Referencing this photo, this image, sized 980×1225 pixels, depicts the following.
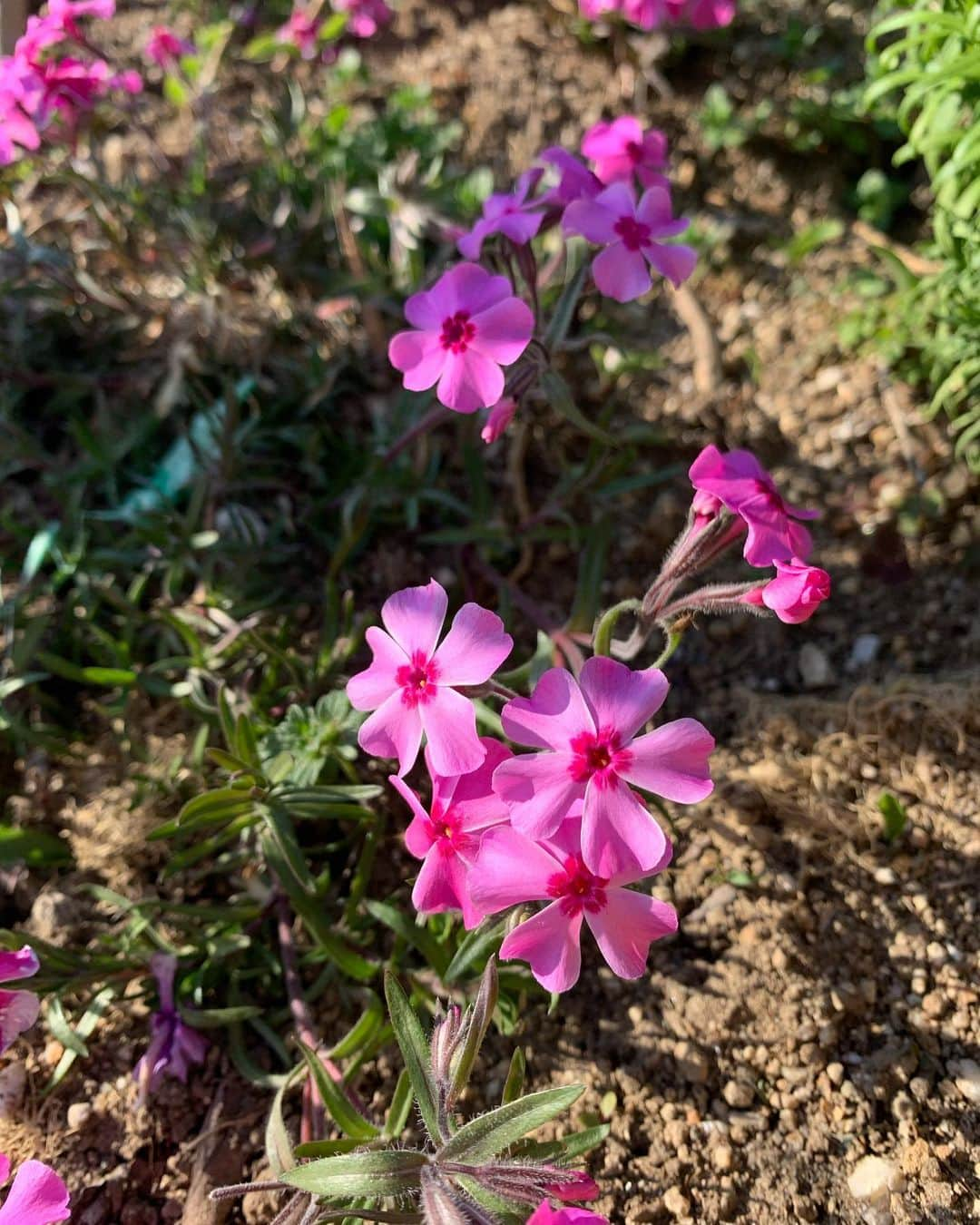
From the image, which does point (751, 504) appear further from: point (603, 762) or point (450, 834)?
point (450, 834)

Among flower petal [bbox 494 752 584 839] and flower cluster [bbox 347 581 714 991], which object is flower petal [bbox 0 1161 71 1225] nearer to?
flower cluster [bbox 347 581 714 991]

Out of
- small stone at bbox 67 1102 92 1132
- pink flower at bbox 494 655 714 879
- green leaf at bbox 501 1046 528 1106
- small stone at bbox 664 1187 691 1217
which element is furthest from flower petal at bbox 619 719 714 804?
small stone at bbox 67 1102 92 1132

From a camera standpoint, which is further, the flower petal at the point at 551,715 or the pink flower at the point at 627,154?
the pink flower at the point at 627,154

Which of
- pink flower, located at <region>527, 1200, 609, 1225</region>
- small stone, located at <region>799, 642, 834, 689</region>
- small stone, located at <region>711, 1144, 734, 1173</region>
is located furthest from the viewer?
small stone, located at <region>799, 642, 834, 689</region>

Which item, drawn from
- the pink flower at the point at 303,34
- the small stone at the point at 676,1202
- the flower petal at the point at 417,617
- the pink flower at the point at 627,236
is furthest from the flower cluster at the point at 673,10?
the small stone at the point at 676,1202

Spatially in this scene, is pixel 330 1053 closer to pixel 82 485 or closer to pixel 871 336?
pixel 82 485

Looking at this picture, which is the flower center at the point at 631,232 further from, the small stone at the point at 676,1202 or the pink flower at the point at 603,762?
the small stone at the point at 676,1202

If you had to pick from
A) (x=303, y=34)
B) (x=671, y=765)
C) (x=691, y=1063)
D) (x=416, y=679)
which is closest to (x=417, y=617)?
→ (x=416, y=679)
